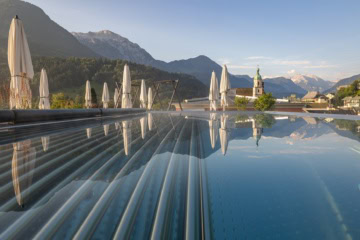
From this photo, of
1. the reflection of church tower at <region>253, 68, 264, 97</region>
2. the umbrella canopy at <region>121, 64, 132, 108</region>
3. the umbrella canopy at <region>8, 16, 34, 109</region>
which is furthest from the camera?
the reflection of church tower at <region>253, 68, 264, 97</region>

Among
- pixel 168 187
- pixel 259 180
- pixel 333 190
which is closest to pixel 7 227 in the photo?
pixel 168 187

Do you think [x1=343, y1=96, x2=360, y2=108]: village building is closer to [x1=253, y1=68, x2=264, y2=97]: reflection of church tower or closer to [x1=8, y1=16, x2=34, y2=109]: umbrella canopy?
[x1=253, y1=68, x2=264, y2=97]: reflection of church tower

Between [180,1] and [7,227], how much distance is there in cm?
2232

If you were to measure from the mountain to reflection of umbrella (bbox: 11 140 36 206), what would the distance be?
151 metres

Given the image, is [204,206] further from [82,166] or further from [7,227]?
[82,166]

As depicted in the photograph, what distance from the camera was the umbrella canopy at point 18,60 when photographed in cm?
830

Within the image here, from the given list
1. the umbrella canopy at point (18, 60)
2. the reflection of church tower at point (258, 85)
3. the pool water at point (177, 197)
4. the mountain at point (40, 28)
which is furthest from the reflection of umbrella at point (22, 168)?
the mountain at point (40, 28)

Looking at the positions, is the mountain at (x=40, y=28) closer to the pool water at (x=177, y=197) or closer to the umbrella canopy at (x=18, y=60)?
the umbrella canopy at (x=18, y=60)

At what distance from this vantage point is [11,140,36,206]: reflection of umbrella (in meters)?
1.55

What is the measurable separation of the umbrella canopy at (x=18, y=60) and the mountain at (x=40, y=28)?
144032 millimetres

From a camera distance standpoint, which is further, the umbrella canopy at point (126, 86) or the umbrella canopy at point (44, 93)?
the umbrella canopy at point (126, 86)

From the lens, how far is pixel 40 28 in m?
163

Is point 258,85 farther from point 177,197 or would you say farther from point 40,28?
point 40,28

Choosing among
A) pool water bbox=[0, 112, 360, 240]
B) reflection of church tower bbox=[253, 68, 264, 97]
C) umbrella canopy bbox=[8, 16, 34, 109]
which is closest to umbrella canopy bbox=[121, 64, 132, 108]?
umbrella canopy bbox=[8, 16, 34, 109]
